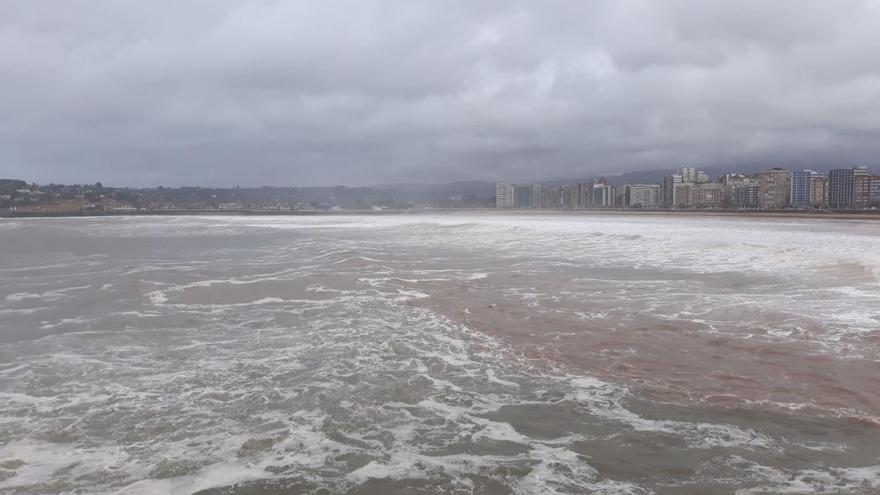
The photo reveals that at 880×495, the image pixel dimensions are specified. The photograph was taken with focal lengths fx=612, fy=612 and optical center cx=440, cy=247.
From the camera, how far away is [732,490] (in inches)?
147

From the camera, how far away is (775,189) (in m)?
132

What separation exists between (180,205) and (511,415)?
190298mm

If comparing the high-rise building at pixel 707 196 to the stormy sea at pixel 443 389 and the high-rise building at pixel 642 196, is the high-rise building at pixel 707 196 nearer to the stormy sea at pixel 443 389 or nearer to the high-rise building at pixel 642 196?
the high-rise building at pixel 642 196

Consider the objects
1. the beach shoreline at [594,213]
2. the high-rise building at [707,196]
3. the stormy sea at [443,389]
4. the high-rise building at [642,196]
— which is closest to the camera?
the stormy sea at [443,389]

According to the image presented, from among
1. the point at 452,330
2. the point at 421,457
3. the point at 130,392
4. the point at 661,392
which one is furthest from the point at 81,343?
the point at 661,392

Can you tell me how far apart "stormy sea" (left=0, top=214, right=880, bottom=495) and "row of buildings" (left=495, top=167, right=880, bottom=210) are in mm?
121957

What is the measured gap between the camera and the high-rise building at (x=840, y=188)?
126 m

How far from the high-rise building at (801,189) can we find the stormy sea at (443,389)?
452 feet

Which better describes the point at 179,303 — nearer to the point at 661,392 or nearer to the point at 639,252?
the point at 661,392

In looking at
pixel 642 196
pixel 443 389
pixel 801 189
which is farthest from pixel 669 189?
pixel 443 389

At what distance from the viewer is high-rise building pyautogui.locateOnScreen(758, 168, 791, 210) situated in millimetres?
131125

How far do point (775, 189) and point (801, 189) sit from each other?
570cm

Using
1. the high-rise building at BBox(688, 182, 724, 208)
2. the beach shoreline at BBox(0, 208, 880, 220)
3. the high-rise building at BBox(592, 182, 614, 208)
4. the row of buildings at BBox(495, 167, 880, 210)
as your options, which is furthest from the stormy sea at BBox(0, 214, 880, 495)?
the high-rise building at BBox(592, 182, 614, 208)

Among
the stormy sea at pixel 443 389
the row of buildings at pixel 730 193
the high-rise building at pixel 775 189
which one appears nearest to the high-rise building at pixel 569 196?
the row of buildings at pixel 730 193
